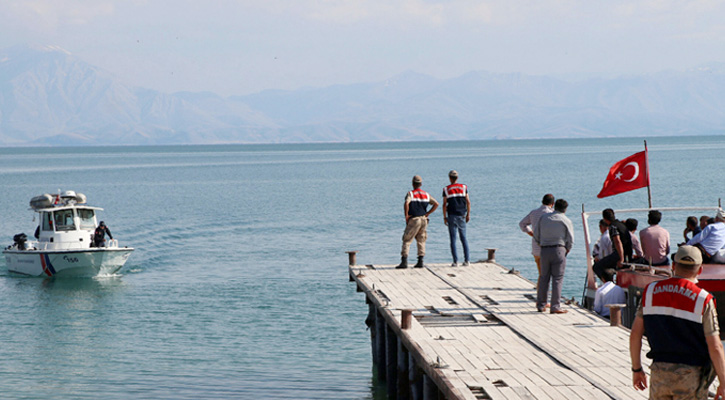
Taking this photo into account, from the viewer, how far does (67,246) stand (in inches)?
1176

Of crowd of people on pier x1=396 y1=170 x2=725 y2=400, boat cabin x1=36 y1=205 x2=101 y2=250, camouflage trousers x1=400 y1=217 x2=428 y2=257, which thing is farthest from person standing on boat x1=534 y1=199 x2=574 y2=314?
boat cabin x1=36 y1=205 x2=101 y2=250

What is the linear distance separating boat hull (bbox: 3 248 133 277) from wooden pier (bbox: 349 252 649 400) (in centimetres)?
1483

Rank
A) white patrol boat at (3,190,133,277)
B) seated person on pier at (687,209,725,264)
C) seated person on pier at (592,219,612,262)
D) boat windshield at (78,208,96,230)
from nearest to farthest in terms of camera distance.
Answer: seated person on pier at (687,209,725,264) < seated person on pier at (592,219,612,262) < white patrol boat at (3,190,133,277) < boat windshield at (78,208,96,230)

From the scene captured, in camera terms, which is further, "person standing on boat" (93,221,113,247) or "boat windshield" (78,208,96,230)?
"person standing on boat" (93,221,113,247)

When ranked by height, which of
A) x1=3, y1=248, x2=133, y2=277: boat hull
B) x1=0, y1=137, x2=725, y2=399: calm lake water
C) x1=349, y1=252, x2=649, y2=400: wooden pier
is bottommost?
x1=0, y1=137, x2=725, y2=399: calm lake water

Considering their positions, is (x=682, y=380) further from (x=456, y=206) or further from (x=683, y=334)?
(x=456, y=206)

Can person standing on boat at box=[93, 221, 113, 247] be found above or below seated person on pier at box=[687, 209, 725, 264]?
below

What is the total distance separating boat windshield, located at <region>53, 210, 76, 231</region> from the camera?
96.9 ft

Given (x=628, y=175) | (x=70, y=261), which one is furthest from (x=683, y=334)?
(x=70, y=261)

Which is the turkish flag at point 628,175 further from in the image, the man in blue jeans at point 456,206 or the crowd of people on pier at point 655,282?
the man in blue jeans at point 456,206

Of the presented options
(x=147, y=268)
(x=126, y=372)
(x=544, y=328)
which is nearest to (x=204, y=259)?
(x=147, y=268)

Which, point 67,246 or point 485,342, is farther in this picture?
point 67,246

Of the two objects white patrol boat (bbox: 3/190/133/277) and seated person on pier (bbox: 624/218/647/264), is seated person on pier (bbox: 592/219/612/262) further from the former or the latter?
white patrol boat (bbox: 3/190/133/277)

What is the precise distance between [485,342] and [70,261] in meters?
21.3
